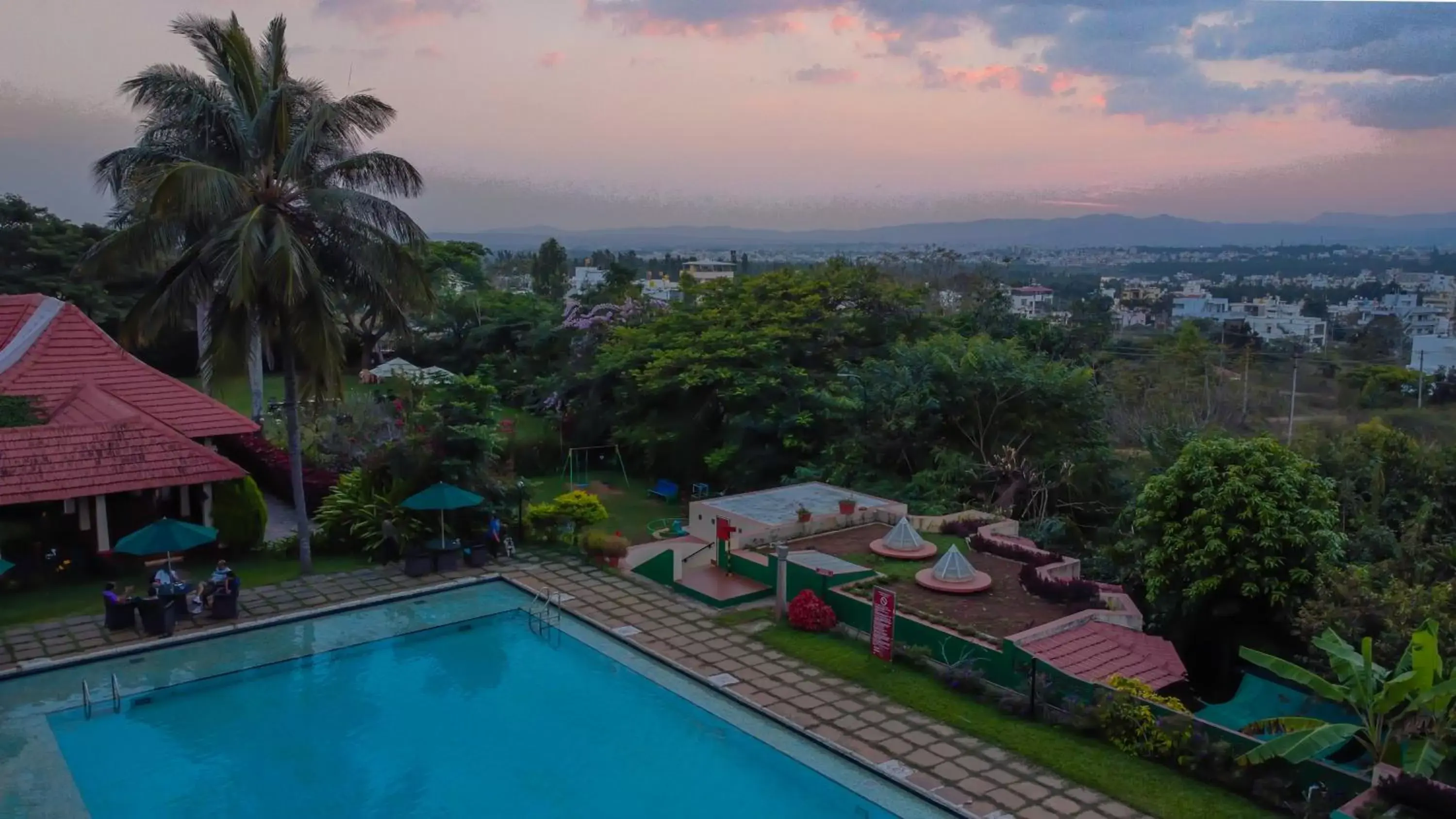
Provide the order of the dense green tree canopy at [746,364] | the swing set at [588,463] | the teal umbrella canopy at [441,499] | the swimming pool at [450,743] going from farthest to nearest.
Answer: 1. the swing set at [588,463]
2. the dense green tree canopy at [746,364]
3. the teal umbrella canopy at [441,499]
4. the swimming pool at [450,743]

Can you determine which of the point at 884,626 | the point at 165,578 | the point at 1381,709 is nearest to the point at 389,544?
the point at 165,578

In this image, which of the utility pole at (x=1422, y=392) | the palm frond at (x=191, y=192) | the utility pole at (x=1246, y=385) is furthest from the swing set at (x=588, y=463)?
the utility pole at (x=1422, y=392)

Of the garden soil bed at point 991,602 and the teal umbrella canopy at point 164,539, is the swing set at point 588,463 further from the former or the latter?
the teal umbrella canopy at point 164,539

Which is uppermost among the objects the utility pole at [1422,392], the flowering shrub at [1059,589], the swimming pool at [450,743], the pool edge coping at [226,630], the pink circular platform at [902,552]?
the utility pole at [1422,392]

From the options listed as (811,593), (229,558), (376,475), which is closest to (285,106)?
(376,475)

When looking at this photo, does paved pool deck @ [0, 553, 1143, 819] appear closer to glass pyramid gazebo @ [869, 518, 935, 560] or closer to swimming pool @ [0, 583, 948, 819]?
swimming pool @ [0, 583, 948, 819]

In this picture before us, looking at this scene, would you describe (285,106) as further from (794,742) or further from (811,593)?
(794,742)

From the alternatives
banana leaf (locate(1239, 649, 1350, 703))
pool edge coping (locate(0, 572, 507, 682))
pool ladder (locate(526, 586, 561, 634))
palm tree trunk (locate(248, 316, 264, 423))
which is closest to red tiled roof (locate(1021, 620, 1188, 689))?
banana leaf (locate(1239, 649, 1350, 703))

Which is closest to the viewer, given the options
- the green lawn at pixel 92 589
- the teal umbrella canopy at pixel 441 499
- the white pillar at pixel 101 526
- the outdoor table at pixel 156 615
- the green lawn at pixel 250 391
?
the outdoor table at pixel 156 615
